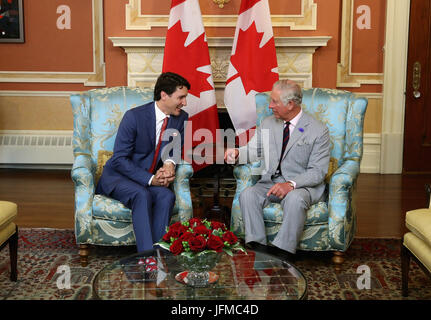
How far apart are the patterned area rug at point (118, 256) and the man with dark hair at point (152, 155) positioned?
0.45 metres

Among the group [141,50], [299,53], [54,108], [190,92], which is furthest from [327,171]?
[54,108]

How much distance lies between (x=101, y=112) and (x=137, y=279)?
170 cm

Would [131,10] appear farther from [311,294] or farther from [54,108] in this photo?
[311,294]

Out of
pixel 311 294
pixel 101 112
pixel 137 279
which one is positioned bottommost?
pixel 311 294

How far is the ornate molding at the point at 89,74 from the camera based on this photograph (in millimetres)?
5887

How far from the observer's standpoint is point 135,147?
137 inches

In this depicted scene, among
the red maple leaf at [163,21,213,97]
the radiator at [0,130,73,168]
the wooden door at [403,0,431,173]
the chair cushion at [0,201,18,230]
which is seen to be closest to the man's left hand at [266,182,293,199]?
the chair cushion at [0,201,18,230]

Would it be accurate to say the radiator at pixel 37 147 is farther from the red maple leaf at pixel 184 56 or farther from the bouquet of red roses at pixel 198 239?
the bouquet of red roses at pixel 198 239

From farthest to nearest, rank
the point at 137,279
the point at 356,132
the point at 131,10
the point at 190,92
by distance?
the point at 131,10 → the point at 190,92 → the point at 356,132 → the point at 137,279

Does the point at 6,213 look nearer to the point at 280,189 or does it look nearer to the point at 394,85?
the point at 280,189

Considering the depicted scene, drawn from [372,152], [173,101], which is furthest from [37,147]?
[372,152]

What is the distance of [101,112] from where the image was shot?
3.68 m

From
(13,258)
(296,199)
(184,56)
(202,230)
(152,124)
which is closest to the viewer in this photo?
(202,230)

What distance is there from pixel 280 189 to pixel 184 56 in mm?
2010
